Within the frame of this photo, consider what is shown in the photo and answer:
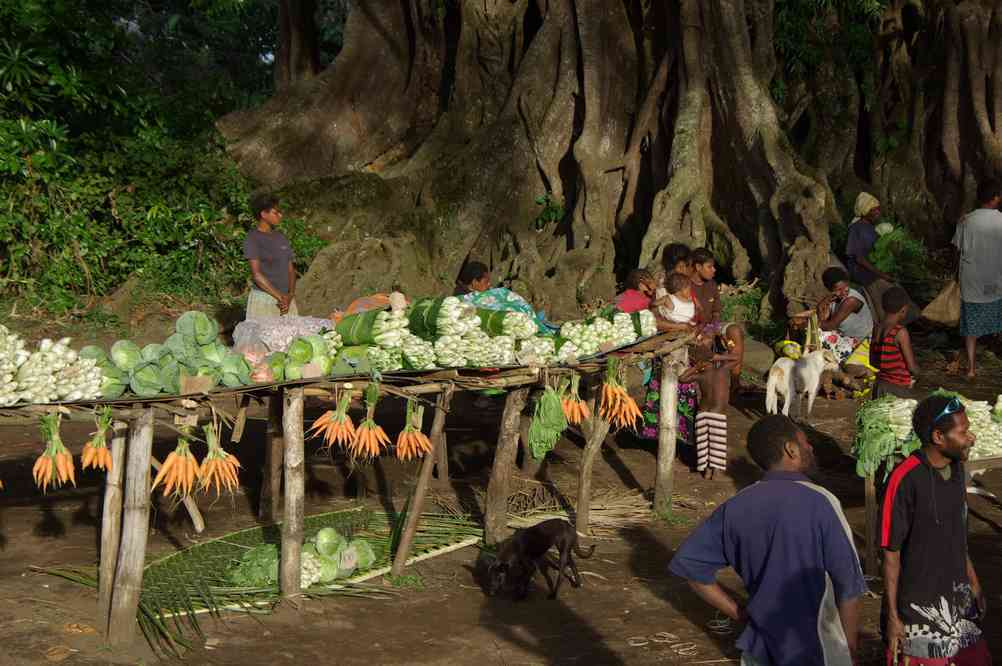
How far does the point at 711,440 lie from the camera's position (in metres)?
9.58

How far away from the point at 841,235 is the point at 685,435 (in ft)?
16.3

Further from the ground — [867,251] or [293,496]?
[867,251]

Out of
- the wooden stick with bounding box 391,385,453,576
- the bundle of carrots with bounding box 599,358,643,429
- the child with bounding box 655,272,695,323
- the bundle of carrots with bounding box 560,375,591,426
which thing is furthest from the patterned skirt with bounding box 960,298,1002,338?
the wooden stick with bounding box 391,385,453,576

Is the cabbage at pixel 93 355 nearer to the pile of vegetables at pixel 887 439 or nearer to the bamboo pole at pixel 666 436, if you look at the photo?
the bamboo pole at pixel 666 436

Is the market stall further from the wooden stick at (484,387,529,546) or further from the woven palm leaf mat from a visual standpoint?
the woven palm leaf mat

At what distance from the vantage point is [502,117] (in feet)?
48.6

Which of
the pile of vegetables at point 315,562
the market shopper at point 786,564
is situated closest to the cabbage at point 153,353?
the pile of vegetables at point 315,562

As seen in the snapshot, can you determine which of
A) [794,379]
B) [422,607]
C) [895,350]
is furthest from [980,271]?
[422,607]

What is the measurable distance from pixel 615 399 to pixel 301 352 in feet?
7.68

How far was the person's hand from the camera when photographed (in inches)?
176

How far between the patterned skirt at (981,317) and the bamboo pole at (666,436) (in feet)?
16.0

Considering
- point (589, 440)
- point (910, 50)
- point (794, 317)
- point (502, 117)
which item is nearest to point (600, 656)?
point (589, 440)

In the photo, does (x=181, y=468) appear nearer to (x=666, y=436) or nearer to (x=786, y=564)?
(x=786, y=564)

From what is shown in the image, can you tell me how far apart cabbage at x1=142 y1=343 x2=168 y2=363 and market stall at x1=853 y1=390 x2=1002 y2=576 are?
3899mm
